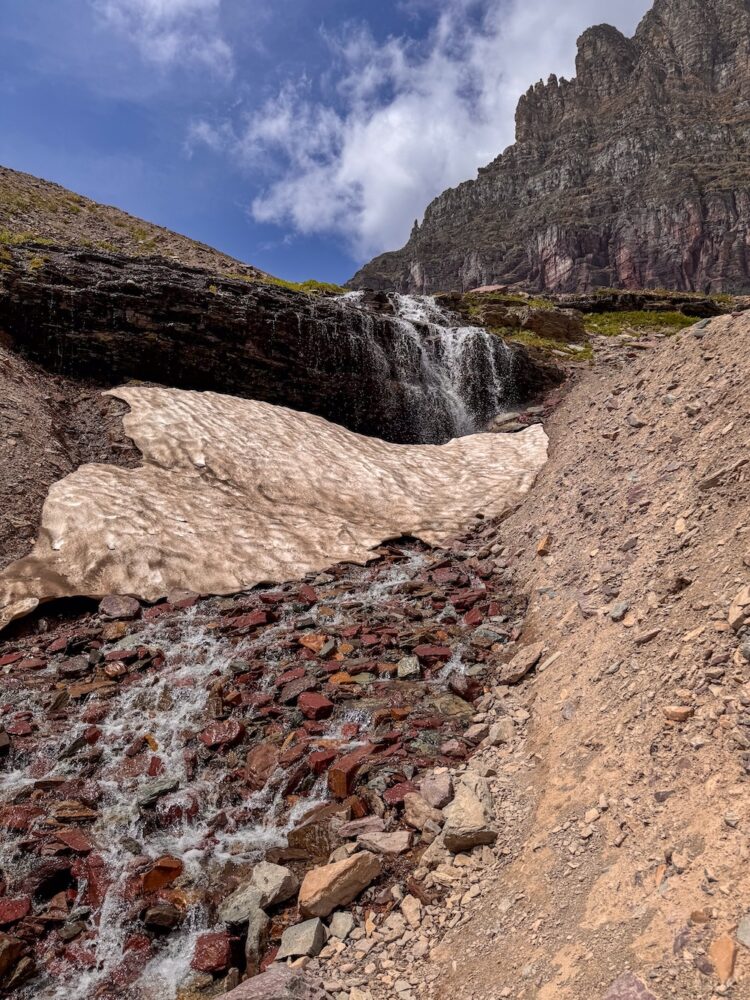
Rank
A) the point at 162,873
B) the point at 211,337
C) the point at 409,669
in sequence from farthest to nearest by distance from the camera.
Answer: the point at 211,337 → the point at 409,669 → the point at 162,873

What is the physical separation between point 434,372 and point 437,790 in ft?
65.3

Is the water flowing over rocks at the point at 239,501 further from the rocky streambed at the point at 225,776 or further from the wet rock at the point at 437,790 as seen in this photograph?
the wet rock at the point at 437,790

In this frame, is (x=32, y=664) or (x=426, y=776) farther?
(x=32, y=664)

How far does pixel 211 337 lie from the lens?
18.9 m

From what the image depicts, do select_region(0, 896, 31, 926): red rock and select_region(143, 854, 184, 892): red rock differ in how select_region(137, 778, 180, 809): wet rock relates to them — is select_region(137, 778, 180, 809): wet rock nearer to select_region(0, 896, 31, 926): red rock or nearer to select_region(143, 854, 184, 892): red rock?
select_region(143, 854, 184, 892): red rock

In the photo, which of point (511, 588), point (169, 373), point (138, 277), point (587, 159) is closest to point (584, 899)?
point (511, 588)

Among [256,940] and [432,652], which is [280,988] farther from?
[432,652]

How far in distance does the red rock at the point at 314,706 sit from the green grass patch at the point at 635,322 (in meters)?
34.9

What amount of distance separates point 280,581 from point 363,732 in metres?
5.09

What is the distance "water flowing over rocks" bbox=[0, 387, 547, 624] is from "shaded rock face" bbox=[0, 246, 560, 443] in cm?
185

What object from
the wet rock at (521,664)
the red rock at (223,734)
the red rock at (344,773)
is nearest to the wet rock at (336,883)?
the red rock at (344,773)

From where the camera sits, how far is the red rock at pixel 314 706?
6.70 meters

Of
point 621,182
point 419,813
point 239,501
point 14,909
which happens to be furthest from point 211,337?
point 621,182

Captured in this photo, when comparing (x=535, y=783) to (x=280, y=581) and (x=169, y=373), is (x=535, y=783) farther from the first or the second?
(x=169, y=373)
